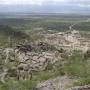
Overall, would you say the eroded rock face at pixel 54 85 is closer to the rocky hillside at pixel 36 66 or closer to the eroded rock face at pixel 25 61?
the rocky hillside at pixel 36 66

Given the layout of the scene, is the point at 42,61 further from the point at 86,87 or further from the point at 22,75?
the point at 86,87

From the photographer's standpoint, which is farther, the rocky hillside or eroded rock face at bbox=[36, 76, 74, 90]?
the rocky hillside

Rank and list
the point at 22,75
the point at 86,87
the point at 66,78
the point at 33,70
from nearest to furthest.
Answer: the point at 86,87, the point at 66,78, the point at 22,75, the point at 33,70

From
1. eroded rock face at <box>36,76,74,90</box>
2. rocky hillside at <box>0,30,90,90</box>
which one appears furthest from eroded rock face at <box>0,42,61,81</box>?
eroded rock face at <box>36,76,74,90</box>

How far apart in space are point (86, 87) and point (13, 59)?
133ft

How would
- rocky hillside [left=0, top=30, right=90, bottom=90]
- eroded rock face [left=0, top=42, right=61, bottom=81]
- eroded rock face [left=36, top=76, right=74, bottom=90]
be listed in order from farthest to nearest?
eroded rock face [left=0, top=42, right=61, bottom=81]
rocky hillside [left=0, top=30, right=90, bottom=90]
eroded rock face [left=36, top=76, right=74, bottom=90]

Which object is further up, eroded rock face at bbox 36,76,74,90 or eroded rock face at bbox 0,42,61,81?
eroded rock face at bbox 36,76,74,90

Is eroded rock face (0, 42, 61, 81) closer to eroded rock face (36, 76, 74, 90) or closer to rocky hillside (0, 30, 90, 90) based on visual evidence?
rocky hillside (0, 30, 90, 90)

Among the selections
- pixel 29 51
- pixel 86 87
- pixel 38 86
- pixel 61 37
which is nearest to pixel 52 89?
pixel 38 86

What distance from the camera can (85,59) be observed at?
221 feet

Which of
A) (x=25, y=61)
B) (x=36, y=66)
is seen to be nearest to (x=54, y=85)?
(x=36, y=66)

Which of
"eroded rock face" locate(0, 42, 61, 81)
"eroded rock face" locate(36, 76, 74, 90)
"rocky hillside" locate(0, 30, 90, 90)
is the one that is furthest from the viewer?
"eroded rock face" locate(0, 42, 61, 81)

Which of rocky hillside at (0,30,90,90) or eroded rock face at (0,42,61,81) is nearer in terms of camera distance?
rocky hillside at (0,30,90,90)

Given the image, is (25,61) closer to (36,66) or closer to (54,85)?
(36,66)
